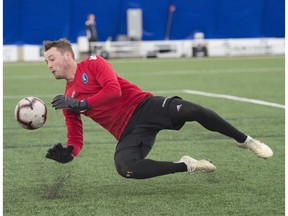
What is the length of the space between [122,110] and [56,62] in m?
0.61

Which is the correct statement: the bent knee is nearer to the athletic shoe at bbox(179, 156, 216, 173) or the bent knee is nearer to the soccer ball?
the athletic shoe at bbox(179, 156, 216, 173)

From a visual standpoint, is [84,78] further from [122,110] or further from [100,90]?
[122,110]

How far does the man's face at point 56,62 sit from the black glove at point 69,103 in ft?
1.15

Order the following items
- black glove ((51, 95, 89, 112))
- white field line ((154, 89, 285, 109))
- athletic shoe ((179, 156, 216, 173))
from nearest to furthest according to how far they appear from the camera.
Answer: black glove ((51, 95, 89, 112))
athletic shoe ((179, 156, 216, 173))
white field line ((154, 89, 285, 109))

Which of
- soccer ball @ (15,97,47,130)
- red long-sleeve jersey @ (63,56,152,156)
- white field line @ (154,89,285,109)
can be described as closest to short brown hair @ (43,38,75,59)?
red long-sleeve jersey @ (63,56,152,156)

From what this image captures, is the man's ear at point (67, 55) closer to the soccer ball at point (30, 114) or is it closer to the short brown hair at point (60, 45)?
the short brown hair at point (60, 45)

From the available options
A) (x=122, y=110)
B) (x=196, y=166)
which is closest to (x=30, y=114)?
(x=122, y=110)

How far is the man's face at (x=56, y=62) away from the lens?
5855 mm

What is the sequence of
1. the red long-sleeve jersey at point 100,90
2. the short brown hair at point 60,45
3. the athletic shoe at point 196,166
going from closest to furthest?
the athletic shoe at point 196,166 → the red long-sleeve jersey at point 100,90 → the short brown hair at point 60,45

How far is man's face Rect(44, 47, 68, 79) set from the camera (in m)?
5.86

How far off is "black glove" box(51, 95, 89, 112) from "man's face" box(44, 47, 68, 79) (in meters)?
0.35

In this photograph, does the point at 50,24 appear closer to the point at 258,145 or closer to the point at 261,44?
the point at 261,44

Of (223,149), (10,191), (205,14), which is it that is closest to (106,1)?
(205,14)

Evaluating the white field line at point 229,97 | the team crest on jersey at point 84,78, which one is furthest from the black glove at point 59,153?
the white field line at point 229,97
